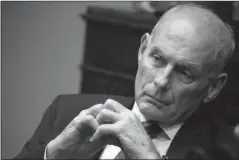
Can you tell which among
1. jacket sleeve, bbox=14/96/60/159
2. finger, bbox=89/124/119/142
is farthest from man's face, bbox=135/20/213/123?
jacket sleeve, bbox=14/96/60/159

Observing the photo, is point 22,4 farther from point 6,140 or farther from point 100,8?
point 6,140

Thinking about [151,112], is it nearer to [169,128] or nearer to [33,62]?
[169,128]

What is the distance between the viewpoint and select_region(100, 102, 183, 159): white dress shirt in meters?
0.78

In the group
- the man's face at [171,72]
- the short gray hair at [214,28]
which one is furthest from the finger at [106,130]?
the short gray hair at [214,28]

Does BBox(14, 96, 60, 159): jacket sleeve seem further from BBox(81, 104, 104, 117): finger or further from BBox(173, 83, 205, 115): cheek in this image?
BBox(173, 83, 205, 115): cheek

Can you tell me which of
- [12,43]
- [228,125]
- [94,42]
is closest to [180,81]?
[228,125]

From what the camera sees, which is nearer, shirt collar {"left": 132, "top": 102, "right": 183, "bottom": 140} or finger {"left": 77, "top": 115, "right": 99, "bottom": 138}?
finger {"left": 77, "top": 115, "right": 99, "bottom": 138}

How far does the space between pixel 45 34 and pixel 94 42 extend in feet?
0.41

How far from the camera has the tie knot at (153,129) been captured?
2.58ft

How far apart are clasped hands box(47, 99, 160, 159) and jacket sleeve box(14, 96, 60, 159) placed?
64 mm

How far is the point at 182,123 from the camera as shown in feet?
2.69

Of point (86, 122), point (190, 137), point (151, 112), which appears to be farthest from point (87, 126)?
point (190, 137)

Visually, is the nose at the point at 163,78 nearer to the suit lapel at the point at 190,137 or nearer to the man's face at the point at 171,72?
the man's face at the point at 171,72

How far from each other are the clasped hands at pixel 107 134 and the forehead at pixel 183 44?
14 cm
